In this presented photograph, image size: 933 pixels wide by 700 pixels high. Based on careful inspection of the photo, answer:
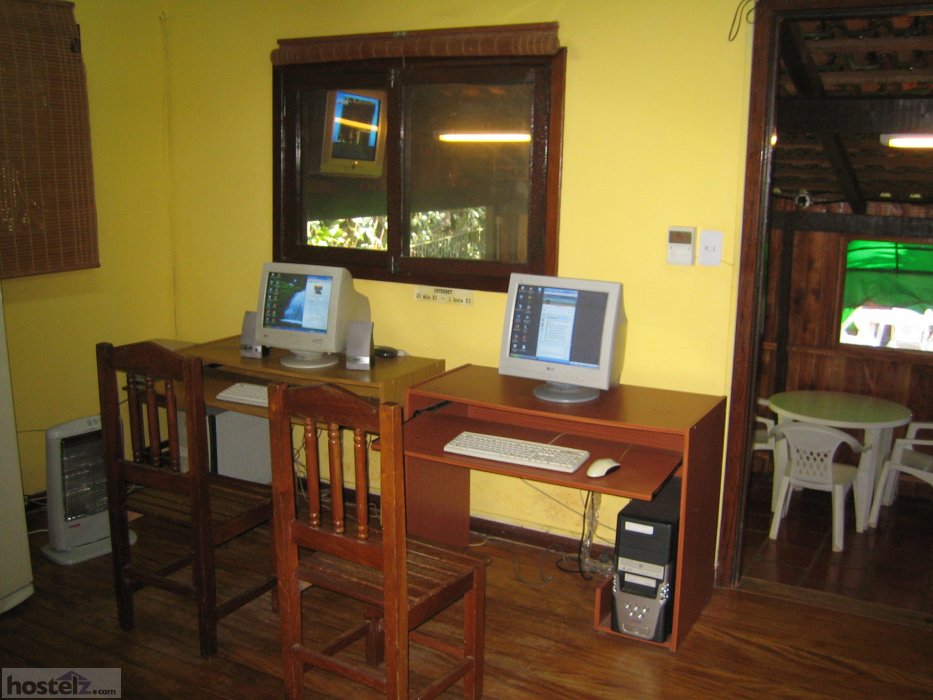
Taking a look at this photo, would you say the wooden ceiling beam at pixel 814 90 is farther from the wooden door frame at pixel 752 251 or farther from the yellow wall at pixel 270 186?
the yellow wall at pixel 270 186

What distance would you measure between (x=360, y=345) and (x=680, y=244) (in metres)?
1.33

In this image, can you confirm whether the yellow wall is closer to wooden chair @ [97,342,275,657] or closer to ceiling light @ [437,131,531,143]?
ceiling light @ [437,131,531,143]

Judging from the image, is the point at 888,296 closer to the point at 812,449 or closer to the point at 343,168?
the point at 812,449

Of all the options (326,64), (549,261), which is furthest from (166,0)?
(549,261)

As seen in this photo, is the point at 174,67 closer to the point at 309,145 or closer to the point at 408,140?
the point at 309,145

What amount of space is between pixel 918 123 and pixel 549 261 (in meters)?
1.65

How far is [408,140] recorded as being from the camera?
3.82 metres

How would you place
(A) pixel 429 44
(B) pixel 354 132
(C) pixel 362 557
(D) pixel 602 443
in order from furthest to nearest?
(B) pixel 354 132 → (A) pixel 429 44 → (D) pixel 602 443 → (C) pixel 362 557

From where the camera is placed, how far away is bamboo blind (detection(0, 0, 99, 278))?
3688 mm

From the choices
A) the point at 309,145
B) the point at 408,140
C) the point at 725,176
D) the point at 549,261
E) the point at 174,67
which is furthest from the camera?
the point at 174,67

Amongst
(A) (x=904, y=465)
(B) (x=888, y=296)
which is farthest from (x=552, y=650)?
(B) (x=888, y=296)

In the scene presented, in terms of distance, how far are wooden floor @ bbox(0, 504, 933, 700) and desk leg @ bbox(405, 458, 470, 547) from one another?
34 cm

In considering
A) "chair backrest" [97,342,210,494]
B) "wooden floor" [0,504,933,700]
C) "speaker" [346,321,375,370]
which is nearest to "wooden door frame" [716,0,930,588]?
"wooden floor" [0,504,933,700]

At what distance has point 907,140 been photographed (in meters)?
4.00
